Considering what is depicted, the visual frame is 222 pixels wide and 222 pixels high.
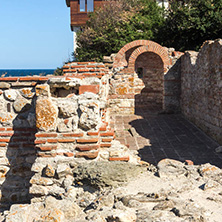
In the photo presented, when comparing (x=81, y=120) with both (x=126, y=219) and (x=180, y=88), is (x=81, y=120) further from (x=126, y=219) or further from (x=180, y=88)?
(x=180, y=88)

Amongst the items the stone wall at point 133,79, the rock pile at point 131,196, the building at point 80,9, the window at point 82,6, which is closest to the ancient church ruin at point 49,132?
the rock pile at point 131,196

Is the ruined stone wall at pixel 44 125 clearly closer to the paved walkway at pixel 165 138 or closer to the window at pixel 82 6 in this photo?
the paved walkway at pixel 165 138

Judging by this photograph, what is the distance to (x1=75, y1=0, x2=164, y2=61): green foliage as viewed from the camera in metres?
13.3

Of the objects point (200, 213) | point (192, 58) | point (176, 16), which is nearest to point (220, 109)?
point (192, 58)

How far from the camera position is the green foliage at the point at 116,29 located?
524 inches

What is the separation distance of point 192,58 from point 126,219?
774 centimetres

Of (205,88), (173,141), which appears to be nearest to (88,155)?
(173,141)

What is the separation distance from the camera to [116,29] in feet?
44.1

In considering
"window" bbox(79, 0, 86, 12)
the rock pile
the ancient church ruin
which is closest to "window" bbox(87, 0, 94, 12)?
"window" bbox(79, 0, 86, 12)

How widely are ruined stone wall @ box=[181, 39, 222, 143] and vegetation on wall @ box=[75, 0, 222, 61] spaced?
3117 millimetres

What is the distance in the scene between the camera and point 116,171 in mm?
3096

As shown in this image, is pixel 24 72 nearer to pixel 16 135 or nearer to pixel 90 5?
pixel 90 5

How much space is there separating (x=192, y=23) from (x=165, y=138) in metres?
7.09

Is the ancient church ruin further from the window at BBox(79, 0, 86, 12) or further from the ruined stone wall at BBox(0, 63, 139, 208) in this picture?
the window at BBox(79, 0, 86, 12)
